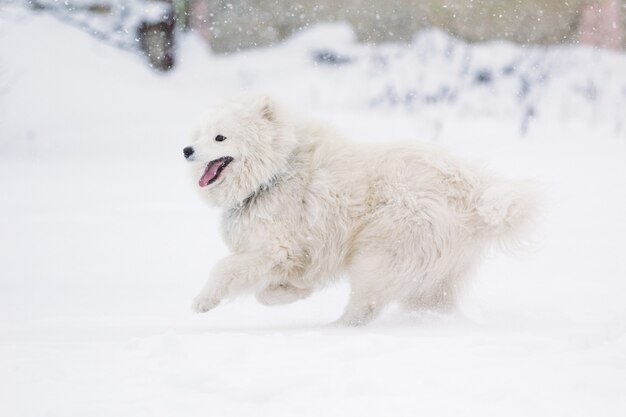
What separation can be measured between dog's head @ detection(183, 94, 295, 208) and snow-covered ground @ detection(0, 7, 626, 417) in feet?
3.13

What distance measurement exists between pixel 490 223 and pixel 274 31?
1398 centimetres

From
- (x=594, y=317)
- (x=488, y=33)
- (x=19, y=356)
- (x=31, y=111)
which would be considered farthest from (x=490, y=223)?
(x=488, y=33)

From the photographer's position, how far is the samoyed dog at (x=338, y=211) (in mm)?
4867

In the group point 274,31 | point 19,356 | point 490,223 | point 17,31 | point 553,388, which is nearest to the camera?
point 553,388

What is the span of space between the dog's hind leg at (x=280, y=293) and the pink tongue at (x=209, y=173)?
32.9 inches

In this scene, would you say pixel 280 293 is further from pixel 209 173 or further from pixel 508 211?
pixel 508 211

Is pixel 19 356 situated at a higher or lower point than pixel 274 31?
lower

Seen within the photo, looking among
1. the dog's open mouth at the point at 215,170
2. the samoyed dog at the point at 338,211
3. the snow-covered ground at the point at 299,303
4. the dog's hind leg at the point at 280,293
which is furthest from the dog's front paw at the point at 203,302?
the dog's open mouth at the point at 215,170

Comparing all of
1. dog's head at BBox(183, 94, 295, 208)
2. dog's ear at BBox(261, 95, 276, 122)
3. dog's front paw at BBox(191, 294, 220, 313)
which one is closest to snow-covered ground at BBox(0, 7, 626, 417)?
dog's front paw at BBox(191, 294, 220, 313)

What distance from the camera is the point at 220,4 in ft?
59.2

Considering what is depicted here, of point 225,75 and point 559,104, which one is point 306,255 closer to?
point 559,104

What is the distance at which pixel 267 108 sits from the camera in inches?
213

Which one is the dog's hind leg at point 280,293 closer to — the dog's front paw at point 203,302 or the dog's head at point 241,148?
the dog's front paw at point 203,302

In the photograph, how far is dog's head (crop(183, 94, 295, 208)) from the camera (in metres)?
5.29
